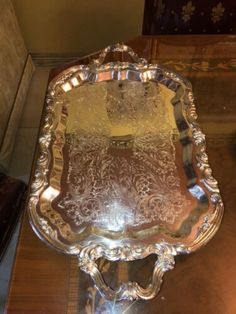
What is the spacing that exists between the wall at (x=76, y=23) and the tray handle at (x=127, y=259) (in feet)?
4.44

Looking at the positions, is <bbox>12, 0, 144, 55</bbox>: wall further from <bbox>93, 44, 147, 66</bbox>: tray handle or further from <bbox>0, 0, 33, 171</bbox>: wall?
<bbox>93, 44, 147, 66</bbox>: tray handle

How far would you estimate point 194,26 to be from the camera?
1.16 metres

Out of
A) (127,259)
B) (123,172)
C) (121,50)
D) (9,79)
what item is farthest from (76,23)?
(127,259)

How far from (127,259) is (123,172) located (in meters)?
0.20

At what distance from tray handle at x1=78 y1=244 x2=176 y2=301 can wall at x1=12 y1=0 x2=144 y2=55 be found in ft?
4.44

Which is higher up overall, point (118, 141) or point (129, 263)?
point (118, 141)

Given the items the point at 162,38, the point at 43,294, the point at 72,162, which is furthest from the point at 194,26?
the point at 43,294

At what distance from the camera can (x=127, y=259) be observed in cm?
59

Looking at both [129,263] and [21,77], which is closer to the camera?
[129,263]

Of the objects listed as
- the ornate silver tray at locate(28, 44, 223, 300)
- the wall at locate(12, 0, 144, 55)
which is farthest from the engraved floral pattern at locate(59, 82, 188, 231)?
the wall at locate(12, 0, 144, 55)

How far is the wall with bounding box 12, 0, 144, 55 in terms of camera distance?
159cm

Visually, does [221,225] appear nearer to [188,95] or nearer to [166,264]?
[166,264]

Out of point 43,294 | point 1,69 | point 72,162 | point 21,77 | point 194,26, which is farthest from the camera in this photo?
point 21,77

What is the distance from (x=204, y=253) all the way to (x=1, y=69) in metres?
1.16
